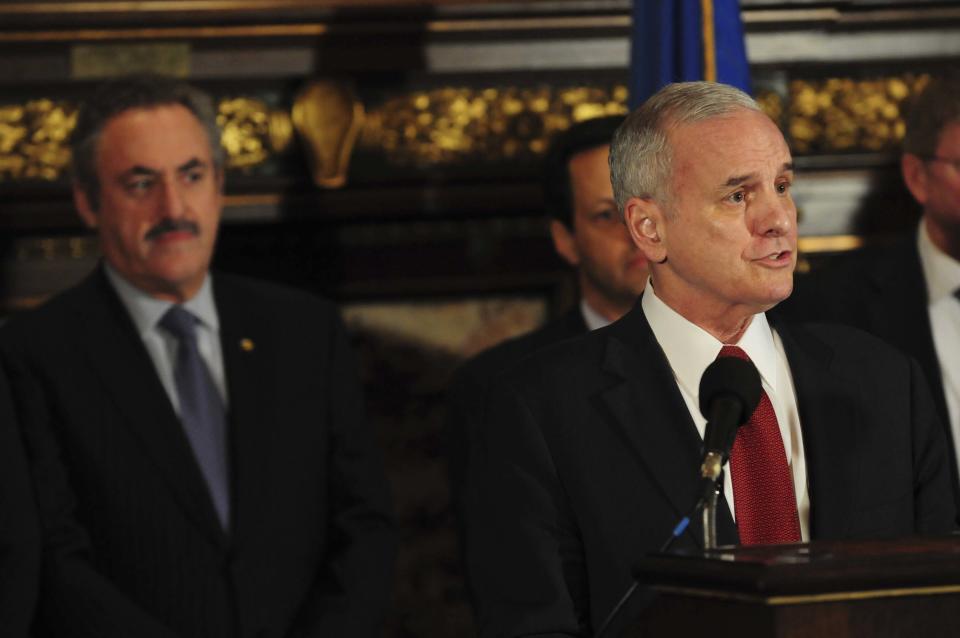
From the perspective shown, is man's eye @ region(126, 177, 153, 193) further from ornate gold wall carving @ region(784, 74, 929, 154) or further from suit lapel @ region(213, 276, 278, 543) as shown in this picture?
ornate gold wall carving @ region(784, 74, 929, 154)

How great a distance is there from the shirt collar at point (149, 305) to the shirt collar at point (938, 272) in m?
1.82

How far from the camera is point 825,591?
175 cm

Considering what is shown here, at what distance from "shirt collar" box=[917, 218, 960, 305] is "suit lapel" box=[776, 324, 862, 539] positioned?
1492 mm

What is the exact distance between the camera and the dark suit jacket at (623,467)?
232 cm

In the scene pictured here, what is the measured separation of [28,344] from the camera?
3596 millimetres

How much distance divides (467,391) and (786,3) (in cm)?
166

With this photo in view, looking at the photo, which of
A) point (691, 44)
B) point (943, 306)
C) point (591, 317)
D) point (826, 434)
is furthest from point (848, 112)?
point (826, 434)

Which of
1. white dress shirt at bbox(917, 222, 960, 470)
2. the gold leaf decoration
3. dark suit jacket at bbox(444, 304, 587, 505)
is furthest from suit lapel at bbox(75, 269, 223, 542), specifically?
white dress shirt at bbox(917, 222, 960, 470)

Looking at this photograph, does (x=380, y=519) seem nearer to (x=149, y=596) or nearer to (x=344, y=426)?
(x=344, y=426)

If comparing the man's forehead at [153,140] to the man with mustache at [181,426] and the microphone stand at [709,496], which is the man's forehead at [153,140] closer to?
the man with mustache at [181,426]

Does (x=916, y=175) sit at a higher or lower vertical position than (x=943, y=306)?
higher

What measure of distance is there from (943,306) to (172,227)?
6.42 ft

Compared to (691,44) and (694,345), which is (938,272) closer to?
(691,44)

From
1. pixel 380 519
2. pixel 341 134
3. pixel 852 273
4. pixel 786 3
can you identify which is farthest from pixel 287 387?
pixel 786 3
